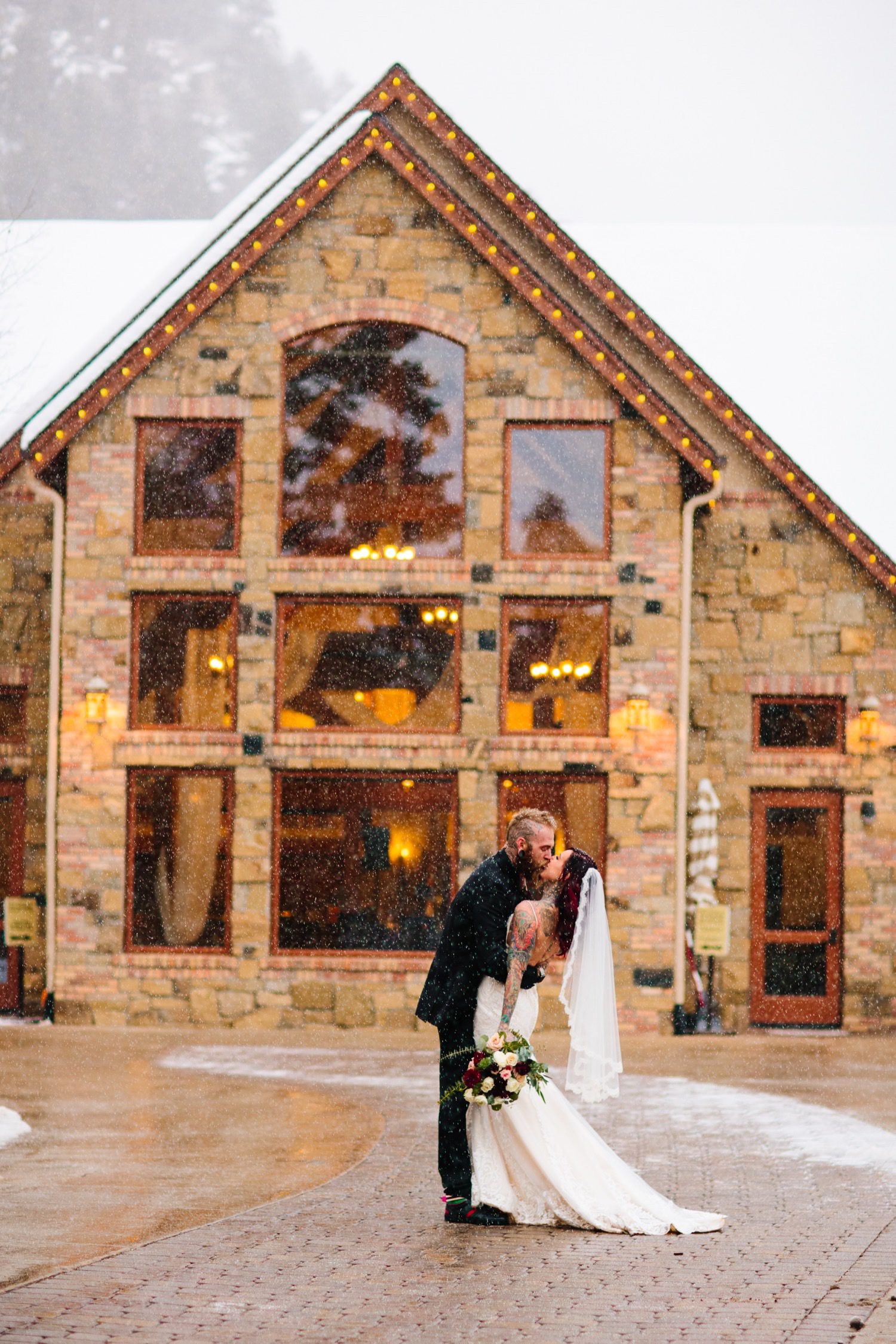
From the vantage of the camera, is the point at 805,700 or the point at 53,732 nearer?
the point at 53,732

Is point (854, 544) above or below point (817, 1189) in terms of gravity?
above

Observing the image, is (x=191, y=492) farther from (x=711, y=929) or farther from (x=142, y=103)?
(x=142, y=103)

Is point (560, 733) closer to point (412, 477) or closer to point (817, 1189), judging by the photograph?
point (412, 477)

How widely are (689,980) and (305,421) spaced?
648cm

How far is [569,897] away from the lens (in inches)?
314

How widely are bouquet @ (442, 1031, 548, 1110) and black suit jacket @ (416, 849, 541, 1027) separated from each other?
0.93 ft

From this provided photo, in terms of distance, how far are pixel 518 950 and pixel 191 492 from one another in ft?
31.8

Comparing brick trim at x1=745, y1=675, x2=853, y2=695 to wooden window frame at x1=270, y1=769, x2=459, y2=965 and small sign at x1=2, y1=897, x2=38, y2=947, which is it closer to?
wooden window frame at x1=270, y1=769, x2=459, y2=965

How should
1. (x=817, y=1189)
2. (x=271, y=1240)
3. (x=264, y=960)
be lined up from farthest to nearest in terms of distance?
1. (x=264, y=960)
2. (x=817, y=1189)
3. (x=271, y=1240)

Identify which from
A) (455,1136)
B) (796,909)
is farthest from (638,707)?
(455,1136)

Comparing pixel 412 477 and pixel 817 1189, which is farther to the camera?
pixel 412 477

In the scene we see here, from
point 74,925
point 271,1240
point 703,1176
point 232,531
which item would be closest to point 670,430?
point 232,531

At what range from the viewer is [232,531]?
54.2ft

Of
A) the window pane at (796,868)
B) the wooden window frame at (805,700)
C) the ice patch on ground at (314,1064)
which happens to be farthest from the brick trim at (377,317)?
the ice patch on ground at (314,1064)
